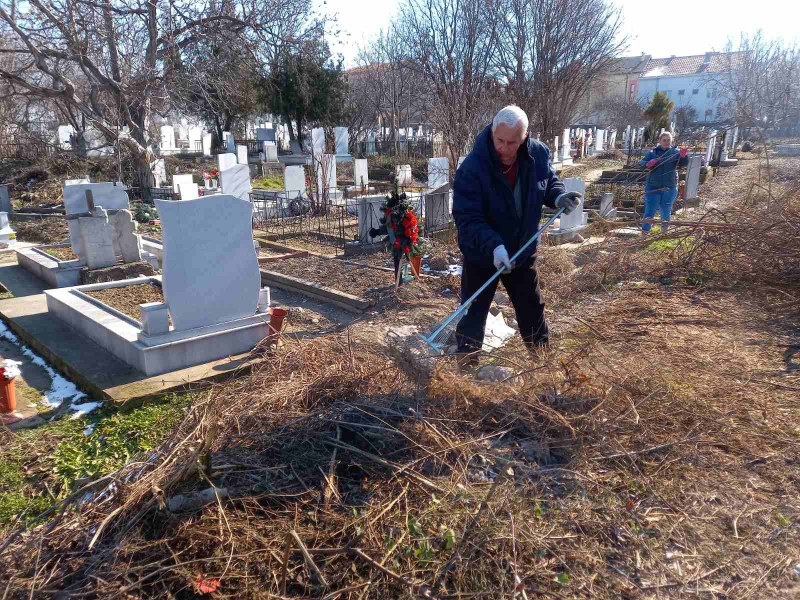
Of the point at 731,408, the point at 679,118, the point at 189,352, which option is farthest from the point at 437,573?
the point at 679,118

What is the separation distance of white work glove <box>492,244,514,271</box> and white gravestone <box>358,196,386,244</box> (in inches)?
244

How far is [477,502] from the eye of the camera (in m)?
2.32

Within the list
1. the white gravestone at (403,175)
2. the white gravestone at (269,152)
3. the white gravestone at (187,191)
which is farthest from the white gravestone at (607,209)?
the white gravestone at (269,152)

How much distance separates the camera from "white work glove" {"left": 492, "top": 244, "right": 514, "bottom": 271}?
3.61 m

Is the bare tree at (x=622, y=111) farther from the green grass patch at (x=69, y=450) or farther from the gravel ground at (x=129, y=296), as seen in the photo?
the green grass patch at (x=69, y=450)

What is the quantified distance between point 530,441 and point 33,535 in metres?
2.13

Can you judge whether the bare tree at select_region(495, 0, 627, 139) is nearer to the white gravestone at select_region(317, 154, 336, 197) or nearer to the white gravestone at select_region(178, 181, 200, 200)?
the white gravestone at select_region(317, 154, 336, 197)

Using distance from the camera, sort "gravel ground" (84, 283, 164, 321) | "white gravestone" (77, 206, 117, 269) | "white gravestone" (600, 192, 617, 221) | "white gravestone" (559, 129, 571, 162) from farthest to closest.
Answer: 1. "white gravestone" (559, 129, 571, 162)
2. "white gravestone" (600, 192, 617, 221)
3. "white gravestone" (77, 206, 117, 269)
4. "gravel ground" (84, 283, 164, 321)

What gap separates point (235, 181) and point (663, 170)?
838 cm

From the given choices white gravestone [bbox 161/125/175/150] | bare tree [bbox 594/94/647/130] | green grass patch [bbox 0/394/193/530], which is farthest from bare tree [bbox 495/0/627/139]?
white gravestone [bbox 161/125/175/150]

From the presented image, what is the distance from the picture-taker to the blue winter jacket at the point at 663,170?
9.09m

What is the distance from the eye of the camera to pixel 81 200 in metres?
8.10

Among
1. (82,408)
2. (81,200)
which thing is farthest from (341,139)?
(82,408)

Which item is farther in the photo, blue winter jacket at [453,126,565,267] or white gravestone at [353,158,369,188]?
white gravestone at [353,158,369,188]
